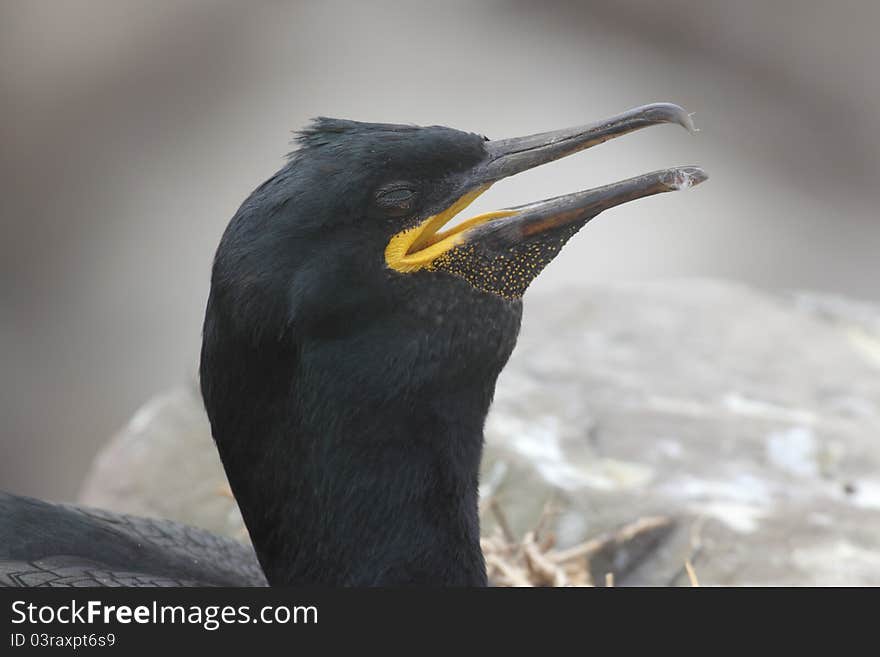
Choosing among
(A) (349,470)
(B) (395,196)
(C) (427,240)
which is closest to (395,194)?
(B) (395,196)

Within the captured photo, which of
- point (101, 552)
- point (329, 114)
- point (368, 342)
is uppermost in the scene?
point (329, 114)

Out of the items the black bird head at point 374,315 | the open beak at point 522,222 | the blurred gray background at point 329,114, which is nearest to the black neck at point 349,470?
the black bird head at point 374,315

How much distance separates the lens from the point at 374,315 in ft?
7.22

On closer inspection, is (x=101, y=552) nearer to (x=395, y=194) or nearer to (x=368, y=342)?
(x=368, y=342)

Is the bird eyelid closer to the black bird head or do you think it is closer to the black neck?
the black bird head

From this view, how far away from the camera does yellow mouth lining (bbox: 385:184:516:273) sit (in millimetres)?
2219

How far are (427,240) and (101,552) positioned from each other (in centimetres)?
83

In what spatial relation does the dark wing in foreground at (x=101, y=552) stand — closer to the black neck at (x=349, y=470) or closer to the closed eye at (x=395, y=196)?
the black neck at (x=349, y=470)

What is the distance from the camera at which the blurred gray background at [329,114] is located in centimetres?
767

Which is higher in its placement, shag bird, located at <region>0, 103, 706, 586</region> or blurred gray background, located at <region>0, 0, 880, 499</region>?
blurred gray background, located at <region>0, 0, 880, 499</region>

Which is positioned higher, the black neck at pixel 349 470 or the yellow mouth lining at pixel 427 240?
the yellow mouth lining at pixel 427 240

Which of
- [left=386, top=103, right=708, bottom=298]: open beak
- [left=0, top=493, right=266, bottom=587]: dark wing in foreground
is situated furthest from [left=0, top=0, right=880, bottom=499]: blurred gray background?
[left=386, top=103, right=708, bottom=298]: open beak

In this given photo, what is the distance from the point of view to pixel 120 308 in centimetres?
784

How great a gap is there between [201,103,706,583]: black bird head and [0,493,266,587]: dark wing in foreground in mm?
277
